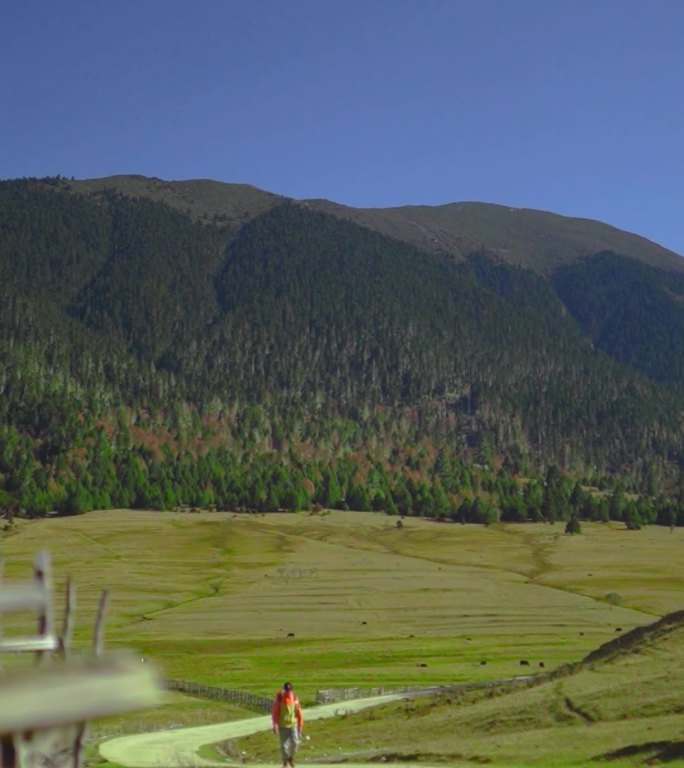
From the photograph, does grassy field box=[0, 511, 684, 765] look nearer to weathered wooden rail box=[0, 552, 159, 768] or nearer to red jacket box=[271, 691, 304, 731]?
red jacket box=[271, 691, 304, 731]

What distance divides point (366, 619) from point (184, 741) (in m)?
80.2

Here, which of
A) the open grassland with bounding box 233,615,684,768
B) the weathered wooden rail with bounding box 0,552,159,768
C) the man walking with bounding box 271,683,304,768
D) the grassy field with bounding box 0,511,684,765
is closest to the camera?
the weathered wooden rail with bounding box 0,552,159,768

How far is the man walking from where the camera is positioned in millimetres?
36625

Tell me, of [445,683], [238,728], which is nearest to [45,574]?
[238,728]

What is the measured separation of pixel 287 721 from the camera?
36.8m

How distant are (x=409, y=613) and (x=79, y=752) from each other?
5118 inches

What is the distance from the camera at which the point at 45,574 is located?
6.82 meters

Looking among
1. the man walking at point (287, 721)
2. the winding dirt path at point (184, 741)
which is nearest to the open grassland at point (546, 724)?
the winding dirt path at point (184, 741)

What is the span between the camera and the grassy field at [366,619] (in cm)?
5831

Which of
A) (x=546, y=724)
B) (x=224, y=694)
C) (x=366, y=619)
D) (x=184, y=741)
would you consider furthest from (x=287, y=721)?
(x=366, y=619)

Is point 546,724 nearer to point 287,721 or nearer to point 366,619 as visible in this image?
point 287,721

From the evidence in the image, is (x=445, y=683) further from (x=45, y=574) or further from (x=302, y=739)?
(x=45, y=574)

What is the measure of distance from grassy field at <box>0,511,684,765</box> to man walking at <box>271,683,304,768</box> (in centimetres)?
513

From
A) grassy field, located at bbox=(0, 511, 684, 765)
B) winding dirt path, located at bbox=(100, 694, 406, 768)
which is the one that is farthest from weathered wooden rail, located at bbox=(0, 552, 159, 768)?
grassy field, located at bbox=(0, 511, 684, 765)
